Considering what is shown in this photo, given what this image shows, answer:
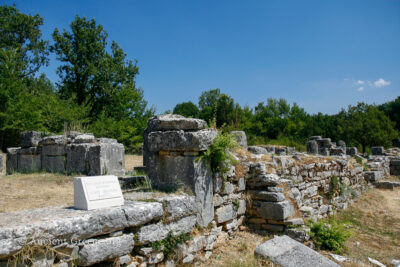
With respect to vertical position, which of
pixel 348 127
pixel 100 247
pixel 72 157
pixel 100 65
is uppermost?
pixel 100 65

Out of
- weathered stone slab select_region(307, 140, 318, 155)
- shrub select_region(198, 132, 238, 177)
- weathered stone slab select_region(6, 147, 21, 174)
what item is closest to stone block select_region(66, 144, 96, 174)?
weathered stone slab select_region(6, 147, 21, 174)

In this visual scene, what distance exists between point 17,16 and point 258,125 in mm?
31335

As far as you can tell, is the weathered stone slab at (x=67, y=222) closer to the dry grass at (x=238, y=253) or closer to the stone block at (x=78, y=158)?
the dry grass at (x=238, y=253)

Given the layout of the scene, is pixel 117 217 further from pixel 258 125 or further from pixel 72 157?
pixel 258 125

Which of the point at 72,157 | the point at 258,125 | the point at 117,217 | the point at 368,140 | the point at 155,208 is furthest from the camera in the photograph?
the point at 258,125

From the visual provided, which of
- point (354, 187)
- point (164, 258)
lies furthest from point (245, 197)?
point (354, 187)

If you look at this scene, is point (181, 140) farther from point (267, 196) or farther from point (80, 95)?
point (80, 95)

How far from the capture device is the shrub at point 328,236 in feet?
17.6

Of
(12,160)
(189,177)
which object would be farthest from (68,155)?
(189,177)

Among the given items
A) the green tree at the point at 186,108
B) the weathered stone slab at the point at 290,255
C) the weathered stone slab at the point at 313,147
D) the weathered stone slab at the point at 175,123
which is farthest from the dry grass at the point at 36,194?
the green tree at the point at 186,108

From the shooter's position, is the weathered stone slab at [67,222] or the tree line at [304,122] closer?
the weathered stone slab at [67,222]

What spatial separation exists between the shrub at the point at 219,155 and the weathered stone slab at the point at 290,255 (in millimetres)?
1461

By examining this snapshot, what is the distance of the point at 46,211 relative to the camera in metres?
3.36

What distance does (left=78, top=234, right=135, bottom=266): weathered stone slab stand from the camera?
295cm
